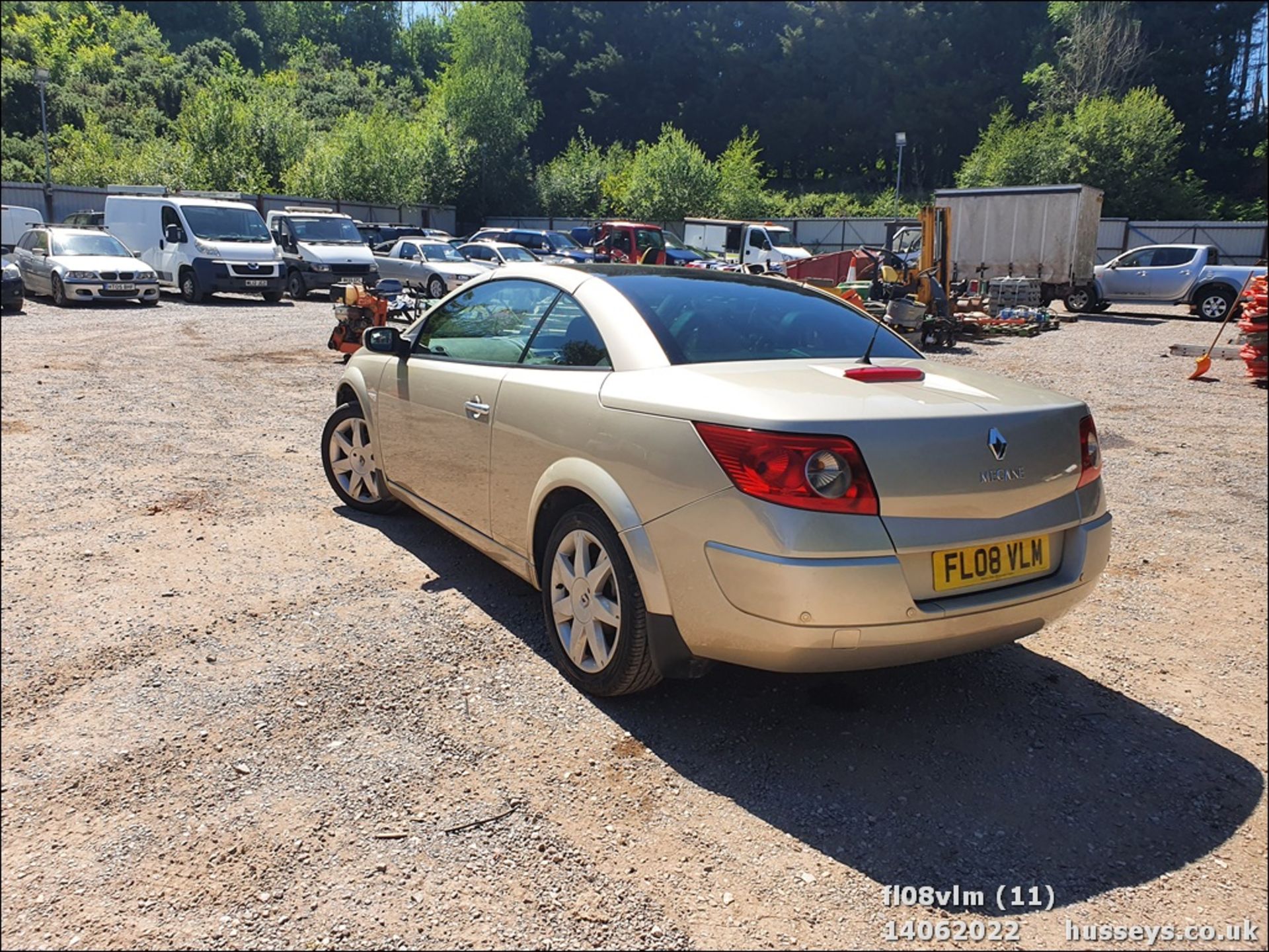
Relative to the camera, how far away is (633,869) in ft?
8.21

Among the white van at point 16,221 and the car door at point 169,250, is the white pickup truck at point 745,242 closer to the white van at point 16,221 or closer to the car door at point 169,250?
the car door at point 169,250

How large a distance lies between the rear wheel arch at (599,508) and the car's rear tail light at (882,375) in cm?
91

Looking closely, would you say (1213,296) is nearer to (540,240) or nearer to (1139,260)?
(1139,260)

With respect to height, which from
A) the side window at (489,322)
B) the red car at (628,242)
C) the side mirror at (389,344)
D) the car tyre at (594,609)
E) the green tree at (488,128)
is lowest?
the car tyre at (594,609)

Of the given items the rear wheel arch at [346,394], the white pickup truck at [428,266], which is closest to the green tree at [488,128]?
the white pickup truck at [428,266]

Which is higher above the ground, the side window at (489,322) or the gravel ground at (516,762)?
the side window at (489,322)

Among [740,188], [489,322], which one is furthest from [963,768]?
[740,188]

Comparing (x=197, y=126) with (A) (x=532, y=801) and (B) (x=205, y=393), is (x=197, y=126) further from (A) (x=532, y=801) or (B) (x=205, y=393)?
(A) (x=532, y=801)

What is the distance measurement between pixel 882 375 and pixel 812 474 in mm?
728

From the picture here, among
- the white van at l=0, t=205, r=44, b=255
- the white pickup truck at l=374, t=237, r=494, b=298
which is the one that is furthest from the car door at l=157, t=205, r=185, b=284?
the white van at l=0, t=205, r=44, b=255

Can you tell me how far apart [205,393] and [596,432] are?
7.37 metres

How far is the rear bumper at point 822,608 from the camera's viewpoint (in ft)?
8.95

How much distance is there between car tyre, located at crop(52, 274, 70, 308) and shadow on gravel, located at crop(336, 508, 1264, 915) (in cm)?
1748

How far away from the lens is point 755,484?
2.77 meters
